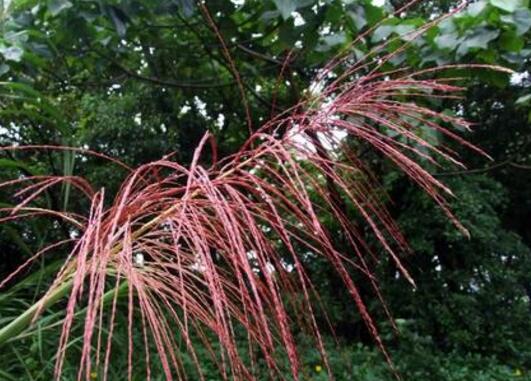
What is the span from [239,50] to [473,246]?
2.99 m

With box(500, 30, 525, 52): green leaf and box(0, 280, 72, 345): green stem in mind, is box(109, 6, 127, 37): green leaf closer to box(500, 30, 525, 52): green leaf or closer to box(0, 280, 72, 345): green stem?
box(500, 30, 525, 52): green leaf

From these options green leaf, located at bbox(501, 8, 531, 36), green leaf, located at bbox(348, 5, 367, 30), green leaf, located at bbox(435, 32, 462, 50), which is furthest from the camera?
green leaf, located at bbox(348, 5, 367, 30)

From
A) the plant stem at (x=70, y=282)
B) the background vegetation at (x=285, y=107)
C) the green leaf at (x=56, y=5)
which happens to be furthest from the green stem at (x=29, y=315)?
the green leaf at (x=56, y=5)

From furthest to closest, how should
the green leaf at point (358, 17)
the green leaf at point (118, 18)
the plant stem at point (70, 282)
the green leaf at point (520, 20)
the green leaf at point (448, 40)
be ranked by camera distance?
the green leaf at point (118, 18) → the green leaf at point (358, 17) → the green leaf at point (448, 40) → the green leaf at point (520, 20) → the plant stem at point (70, 282)

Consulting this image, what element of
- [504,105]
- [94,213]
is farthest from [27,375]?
[504,105]

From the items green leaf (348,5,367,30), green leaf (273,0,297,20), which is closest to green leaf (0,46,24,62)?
green leaf (273,0,297,20)

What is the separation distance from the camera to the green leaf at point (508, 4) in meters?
1.90

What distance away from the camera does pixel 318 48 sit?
230 centimetres

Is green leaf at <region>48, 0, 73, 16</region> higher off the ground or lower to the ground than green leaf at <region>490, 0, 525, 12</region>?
higher

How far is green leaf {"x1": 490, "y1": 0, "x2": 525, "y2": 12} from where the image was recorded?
1.90 metres

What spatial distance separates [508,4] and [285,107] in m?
2.01

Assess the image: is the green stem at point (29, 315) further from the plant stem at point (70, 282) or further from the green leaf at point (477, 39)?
the green leaf at point (477, 39)

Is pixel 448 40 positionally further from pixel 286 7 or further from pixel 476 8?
pixel 286 7

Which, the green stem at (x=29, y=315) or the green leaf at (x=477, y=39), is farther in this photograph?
the green leaf at (x=477, y=39)
